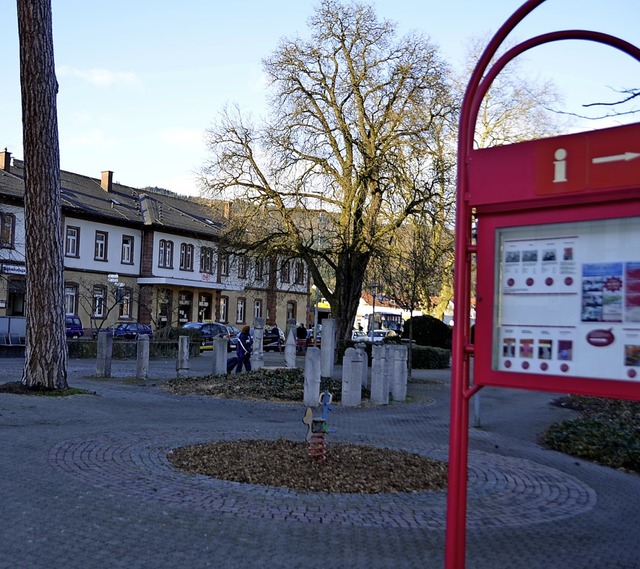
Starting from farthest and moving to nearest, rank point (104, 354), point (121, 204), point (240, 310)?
point (240, 310) < point (121, 204) < point (104, 354)

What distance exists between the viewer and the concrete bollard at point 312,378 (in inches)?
619

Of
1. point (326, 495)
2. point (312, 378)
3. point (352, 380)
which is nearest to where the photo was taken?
point (326, 495)

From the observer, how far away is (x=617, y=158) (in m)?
3.87

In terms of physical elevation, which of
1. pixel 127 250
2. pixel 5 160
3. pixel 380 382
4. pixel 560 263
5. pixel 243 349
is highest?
pixel 5 160

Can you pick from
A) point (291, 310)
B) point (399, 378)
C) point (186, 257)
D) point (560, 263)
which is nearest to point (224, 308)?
point (186, 257)

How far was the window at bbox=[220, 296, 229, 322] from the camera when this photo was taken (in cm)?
6284

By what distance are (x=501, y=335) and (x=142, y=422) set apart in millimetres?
8859

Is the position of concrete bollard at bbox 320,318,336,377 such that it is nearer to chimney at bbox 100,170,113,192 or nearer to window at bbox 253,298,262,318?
chimney at bbox 100,170,113,192

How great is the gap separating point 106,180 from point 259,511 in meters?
54.3

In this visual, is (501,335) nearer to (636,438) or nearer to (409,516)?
(409,516)

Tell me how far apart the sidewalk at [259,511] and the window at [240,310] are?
52.6 metres

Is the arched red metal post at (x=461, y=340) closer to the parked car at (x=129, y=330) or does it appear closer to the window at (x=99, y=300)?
the parked car at (x=129, y=330)

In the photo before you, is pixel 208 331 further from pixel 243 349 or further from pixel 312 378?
pixel 312 378

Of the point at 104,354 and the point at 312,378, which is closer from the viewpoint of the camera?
the point at 312,378
